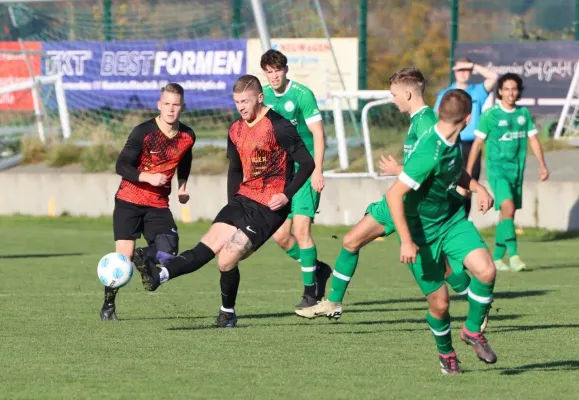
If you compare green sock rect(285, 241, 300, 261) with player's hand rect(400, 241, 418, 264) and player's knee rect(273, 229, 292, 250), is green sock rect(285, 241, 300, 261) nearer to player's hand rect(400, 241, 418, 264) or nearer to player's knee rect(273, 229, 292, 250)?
player's knee rect(273, 229, 292, 250)

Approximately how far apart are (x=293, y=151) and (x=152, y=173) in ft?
4.16

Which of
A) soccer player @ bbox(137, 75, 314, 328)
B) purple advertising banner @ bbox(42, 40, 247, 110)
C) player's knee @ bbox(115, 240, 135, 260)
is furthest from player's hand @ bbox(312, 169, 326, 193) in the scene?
purple advertising banner @ bbox(42, 40, 247, 110)

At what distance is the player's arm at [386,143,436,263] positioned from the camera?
715cm

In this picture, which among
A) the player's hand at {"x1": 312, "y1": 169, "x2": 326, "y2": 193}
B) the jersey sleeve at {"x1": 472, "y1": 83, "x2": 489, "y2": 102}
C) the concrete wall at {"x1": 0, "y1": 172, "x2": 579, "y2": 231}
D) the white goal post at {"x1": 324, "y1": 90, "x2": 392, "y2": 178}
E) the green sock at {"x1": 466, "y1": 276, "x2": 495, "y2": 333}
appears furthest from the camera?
the white goal post at {"x1": 324, "y1": 90, "x2": 392, "y2": 178}

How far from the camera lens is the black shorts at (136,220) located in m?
10.1

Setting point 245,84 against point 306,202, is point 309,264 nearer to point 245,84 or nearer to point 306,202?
point 306,202

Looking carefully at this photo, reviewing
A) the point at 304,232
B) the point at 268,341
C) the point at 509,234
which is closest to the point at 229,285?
the point at 268,341

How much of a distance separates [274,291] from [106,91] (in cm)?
1127

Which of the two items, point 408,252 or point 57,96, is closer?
point 408,252

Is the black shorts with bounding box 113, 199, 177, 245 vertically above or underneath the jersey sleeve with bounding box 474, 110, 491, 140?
above

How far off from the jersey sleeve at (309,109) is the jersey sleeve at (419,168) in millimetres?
3789

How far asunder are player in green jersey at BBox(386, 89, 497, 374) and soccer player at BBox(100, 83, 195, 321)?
2.82 metres

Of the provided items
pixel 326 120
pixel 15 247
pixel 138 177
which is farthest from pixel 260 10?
pixel 138 177

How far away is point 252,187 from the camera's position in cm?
944
